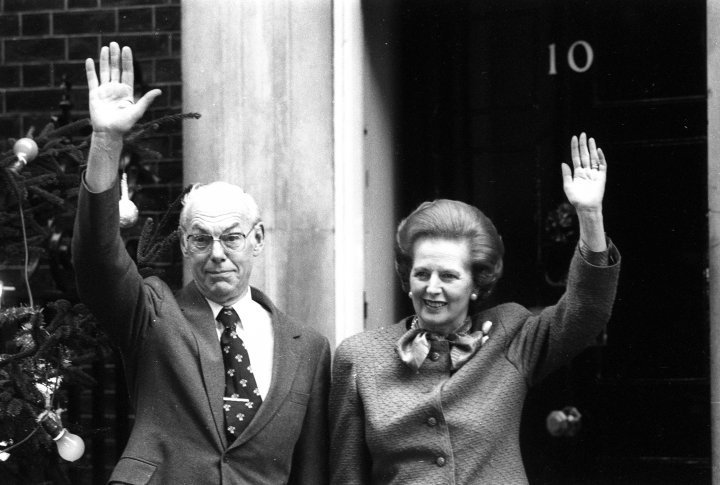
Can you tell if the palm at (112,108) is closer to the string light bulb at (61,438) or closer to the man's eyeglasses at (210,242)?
the man's eyeglasses at (210,242)

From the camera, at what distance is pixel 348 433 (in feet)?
12.9

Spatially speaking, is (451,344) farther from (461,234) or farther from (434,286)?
(461,234)

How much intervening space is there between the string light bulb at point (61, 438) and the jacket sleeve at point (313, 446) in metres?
0.88

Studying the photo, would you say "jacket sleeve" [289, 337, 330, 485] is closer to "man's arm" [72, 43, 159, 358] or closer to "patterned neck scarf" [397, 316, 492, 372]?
"patterned neck scarf" [397, 316, 492, 372]

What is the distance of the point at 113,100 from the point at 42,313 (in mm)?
1267

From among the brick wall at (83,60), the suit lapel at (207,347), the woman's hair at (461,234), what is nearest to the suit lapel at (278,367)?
the suit lapel at (207,347)

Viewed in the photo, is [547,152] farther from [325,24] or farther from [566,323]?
[566,323]

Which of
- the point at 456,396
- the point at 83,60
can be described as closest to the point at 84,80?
the point at 83,60

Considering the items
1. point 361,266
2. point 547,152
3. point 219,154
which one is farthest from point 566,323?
point 547,152

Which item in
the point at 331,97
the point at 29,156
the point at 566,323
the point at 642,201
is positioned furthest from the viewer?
the point at 642,201

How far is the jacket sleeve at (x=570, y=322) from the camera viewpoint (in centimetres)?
367

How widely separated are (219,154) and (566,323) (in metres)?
2.15

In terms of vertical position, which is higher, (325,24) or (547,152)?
(325,24)

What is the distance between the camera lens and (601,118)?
19.7 ft
